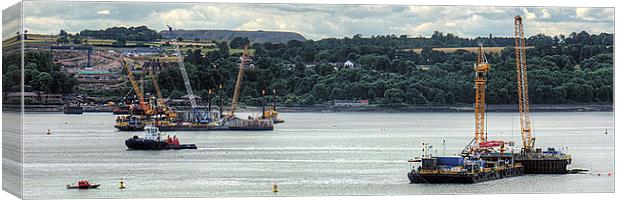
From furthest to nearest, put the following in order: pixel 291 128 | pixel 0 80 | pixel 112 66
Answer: pixel 291 128 → pixel 112 66 → pixel 0 80

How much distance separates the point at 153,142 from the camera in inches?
2199

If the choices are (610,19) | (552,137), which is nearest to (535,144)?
(552,137)

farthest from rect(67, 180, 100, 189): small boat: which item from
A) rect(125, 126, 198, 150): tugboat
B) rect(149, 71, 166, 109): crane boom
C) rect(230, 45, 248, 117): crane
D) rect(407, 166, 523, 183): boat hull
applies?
rect(407, 166, 523, 183): boat hull

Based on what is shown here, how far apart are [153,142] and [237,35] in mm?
10487

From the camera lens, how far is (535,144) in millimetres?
49500

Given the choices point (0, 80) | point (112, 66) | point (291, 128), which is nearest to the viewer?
point (0, 80)

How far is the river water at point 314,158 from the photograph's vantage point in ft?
145

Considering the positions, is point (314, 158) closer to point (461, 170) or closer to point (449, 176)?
point (449, 176)

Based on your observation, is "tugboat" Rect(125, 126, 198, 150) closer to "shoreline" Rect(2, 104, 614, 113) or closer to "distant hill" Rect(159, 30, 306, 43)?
"shoreline" Rect(2, 104, 614, 113)

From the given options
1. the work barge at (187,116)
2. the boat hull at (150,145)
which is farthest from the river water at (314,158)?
the work barge at (187,116)

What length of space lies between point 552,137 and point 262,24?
29.3ft

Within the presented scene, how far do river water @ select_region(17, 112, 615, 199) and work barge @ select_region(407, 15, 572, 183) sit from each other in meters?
0.24

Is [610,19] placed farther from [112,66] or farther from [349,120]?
[112,66]

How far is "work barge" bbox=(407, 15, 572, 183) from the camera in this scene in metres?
47.2
